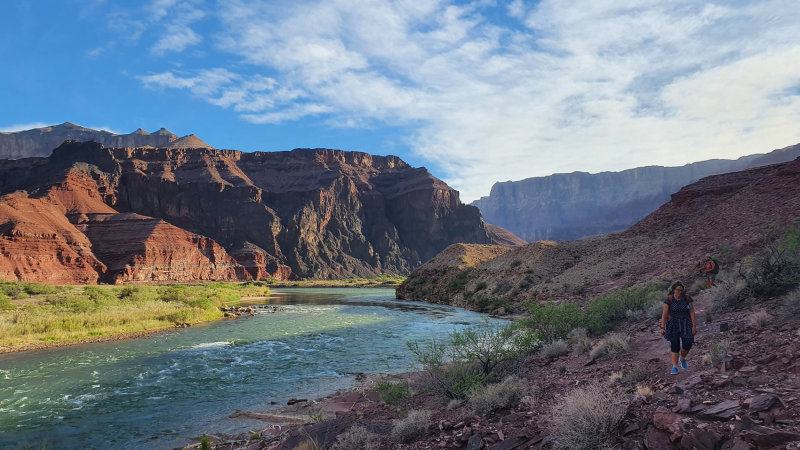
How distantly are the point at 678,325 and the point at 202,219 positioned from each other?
540 feet

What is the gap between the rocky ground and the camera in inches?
185

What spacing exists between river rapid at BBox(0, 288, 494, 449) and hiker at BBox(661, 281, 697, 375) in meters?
9.44

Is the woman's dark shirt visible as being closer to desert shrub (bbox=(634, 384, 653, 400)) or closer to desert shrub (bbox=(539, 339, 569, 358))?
desert shrub (bbox=(634, 384, 653, 400))

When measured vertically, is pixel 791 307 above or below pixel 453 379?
above

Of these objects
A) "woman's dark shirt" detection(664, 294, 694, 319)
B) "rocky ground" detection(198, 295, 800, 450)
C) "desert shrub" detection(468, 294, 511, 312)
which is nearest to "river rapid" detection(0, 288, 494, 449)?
"rocky ground" detection(198, 295, 800, 450)

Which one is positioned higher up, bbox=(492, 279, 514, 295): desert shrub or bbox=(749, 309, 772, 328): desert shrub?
bbox=(749, 309, 772, 328): desert shrub

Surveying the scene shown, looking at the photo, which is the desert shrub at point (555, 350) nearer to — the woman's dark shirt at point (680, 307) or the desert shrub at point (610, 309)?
the desert shrub at point (610, 309)

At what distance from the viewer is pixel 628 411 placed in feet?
18.9

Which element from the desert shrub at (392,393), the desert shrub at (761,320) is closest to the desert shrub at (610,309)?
the desert shrub at (761,320)

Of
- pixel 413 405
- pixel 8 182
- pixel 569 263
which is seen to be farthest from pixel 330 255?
pixel 413 405

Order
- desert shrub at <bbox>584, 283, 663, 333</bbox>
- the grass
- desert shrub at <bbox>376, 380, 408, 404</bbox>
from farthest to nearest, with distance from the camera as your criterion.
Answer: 1. the grass
2. desert shrub at <bbox>584, 283, 663, 333</bbox>
3. desert shrub at <bbox>376, 380, 408, 404</bbox>

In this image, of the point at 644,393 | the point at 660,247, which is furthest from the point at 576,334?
the point at 660,247

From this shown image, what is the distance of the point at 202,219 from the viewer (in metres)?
152

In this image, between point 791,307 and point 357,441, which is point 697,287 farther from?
point 357,441
